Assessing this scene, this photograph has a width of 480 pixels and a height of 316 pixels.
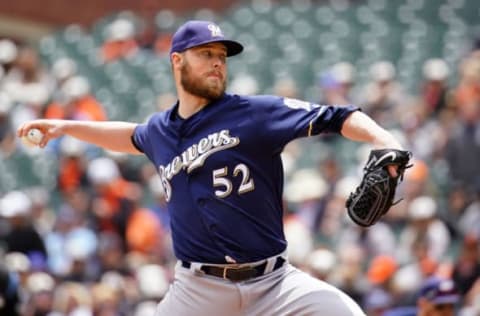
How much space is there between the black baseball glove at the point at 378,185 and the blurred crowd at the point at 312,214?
290 centimetres

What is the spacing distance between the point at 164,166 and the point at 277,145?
53cm

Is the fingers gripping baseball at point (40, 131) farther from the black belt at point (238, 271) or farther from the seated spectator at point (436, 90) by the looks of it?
the seated spectator at point (436, 90)

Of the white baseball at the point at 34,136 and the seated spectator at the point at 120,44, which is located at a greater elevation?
the seated spectator at the point at 120,44

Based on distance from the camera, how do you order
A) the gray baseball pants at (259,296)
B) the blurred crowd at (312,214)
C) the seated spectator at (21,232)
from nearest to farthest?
1. the gray baseball pants at (259,296)
2. the blurred crowd at (312,214)
3. the seated spectator at (21,232)

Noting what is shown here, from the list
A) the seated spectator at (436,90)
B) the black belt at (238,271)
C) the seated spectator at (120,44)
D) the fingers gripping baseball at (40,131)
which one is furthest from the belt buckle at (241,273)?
the seated spectator at (120,44)

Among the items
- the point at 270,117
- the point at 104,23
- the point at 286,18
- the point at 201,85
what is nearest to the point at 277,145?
the point at 270,117

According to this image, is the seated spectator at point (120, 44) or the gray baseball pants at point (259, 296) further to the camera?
the seated spectator at point (120, 44)

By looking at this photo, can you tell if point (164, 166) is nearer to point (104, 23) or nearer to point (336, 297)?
point (336, 297)

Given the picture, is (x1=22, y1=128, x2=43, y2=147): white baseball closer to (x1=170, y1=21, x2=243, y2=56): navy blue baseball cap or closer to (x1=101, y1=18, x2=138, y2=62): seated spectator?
(x1=170, y1=21, x2=243, y2=56): navy blue baseball cap

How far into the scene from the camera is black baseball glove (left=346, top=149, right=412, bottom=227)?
4.48 m

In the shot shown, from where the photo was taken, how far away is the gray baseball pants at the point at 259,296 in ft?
15.8

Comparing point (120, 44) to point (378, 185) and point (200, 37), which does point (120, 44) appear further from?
point (378, 185)

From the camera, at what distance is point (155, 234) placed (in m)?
10.2

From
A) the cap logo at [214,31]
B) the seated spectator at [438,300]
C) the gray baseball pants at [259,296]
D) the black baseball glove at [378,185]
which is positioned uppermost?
the cap logo at [214,31]
